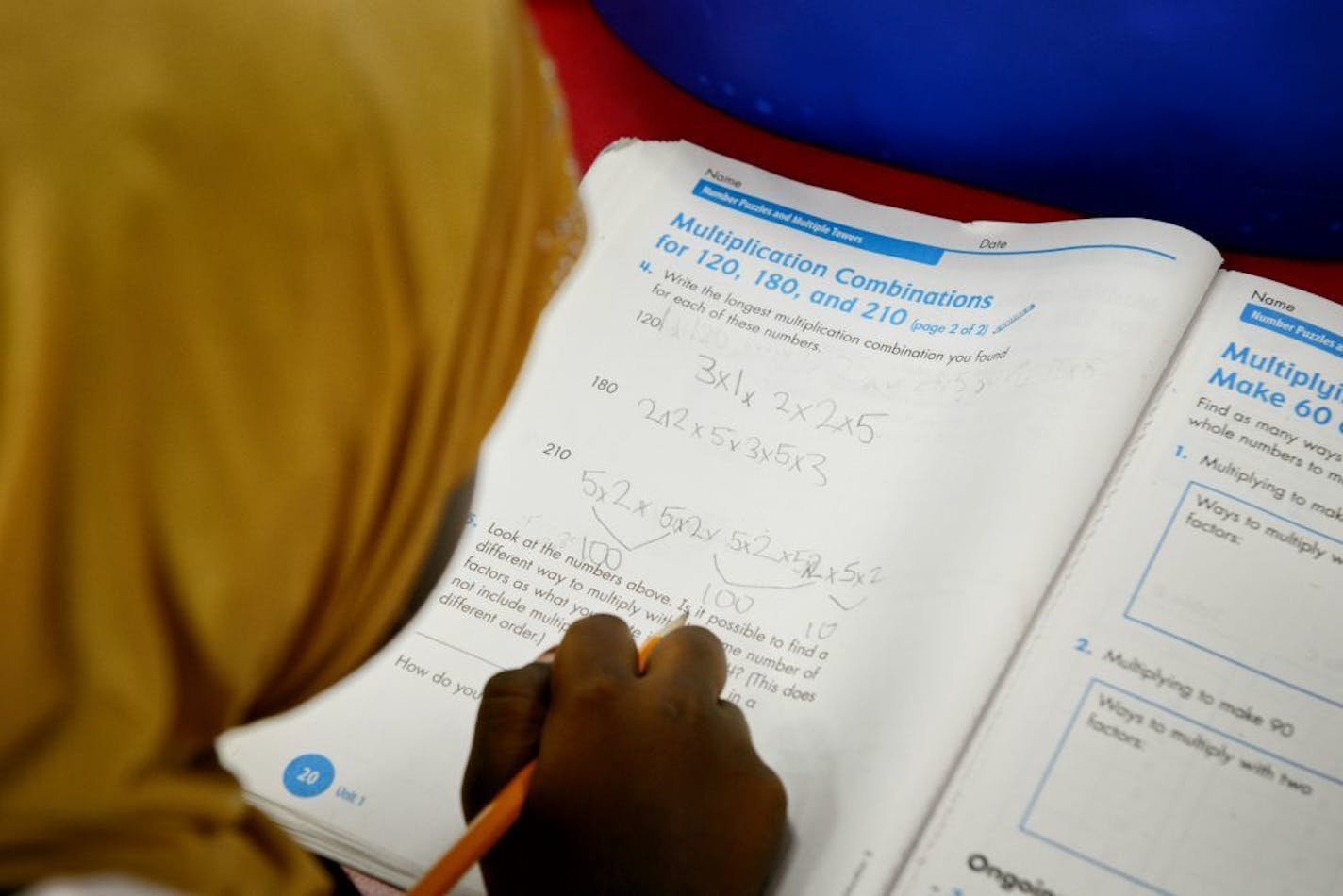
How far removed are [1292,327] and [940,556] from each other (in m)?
0.17

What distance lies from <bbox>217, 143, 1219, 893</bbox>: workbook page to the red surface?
0.03 m

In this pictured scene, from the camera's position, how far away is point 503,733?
0.41 meters

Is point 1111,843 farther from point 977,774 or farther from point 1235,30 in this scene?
point 1235,30

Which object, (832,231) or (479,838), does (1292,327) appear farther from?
(479,838)

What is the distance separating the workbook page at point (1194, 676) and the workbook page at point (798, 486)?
0.02 metres

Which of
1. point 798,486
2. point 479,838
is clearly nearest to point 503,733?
point 479,838

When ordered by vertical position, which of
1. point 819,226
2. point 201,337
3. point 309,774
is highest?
point 819,226

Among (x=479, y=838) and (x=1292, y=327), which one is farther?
(x=1292, y=327)

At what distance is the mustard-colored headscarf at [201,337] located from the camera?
0.21 meters

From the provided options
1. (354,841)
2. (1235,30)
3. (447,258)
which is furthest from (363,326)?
(1235,30)

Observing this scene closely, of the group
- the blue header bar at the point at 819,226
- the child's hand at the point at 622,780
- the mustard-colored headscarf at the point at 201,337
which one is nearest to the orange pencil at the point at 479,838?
the child's hand at the point at 622,780

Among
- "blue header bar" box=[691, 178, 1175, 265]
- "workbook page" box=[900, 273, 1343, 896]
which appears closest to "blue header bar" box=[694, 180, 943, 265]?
"blue header bar" box=[691, 178, 1175, 265]

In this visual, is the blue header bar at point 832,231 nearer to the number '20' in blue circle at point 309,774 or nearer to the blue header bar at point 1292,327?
the blue header bar at point 1292,327

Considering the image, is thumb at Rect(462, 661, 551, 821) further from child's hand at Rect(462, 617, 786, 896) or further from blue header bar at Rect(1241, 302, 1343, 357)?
blue header bar at Rect(1241, 302, 1343, 357)
